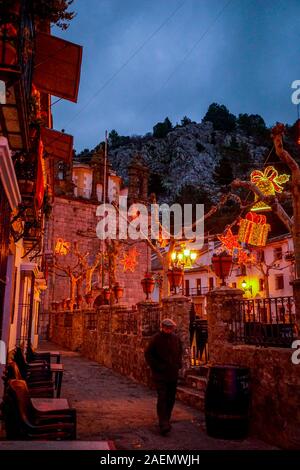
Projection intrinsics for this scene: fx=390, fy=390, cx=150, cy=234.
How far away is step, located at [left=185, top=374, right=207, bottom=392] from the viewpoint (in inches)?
331

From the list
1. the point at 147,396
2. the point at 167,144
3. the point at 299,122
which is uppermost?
the point at 167,144

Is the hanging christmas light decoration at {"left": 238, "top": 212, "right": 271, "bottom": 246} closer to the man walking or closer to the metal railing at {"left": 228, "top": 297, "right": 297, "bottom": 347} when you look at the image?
the metal railing at {"left": 228, "top": 297, "right": 297, "bottom": 347}

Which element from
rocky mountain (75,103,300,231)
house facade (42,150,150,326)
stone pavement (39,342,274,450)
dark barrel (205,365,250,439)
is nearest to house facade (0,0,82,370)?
stone pavement (39,342,274,450)

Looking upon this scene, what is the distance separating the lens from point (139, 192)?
42.8 m

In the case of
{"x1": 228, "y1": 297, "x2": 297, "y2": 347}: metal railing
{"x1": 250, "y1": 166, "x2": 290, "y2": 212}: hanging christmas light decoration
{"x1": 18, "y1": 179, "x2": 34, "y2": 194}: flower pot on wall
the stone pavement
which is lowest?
the stone pavement

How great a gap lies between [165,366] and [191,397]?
7.57 ft

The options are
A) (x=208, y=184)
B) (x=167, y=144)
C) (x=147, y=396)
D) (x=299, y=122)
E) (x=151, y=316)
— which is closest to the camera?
(x=147, y=396)

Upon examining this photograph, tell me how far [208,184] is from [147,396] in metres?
69.0

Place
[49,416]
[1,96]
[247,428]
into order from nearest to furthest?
[49,416] < [1,96] < [247,428]

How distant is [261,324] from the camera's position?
6562mm

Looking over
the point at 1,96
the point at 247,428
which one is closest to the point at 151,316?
the point at 247,428

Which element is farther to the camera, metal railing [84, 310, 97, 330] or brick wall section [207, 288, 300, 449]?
metal railing [84, 310, 97, 330]

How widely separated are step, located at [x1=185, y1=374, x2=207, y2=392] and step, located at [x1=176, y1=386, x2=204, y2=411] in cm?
12

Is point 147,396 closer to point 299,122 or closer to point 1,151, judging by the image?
point 1,151
